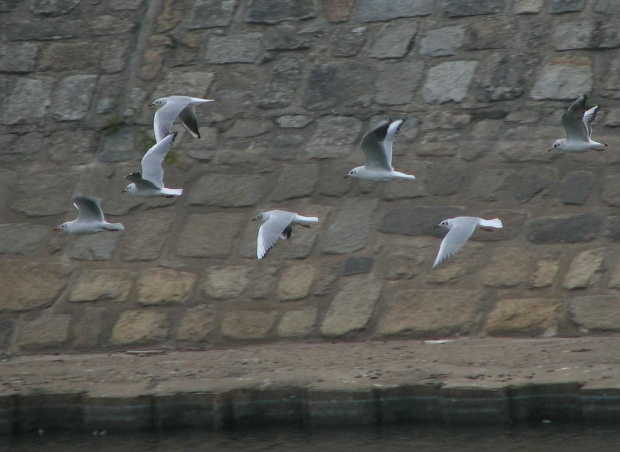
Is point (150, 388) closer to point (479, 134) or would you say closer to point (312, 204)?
point (312, 204)

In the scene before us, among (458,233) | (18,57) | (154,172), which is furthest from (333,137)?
(18,57)

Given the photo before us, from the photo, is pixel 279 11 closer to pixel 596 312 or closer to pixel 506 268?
pixel 506 268

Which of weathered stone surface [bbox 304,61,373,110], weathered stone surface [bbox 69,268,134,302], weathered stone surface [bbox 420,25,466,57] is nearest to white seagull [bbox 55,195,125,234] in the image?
weathered stone surface [bbox 69,268,134,302]

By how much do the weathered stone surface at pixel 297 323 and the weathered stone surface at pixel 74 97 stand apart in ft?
10.3

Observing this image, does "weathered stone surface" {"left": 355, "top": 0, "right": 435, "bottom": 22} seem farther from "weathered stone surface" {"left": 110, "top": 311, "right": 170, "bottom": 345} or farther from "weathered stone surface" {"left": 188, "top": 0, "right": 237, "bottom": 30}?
"weathered stone surface" {"left": 110, "top": 311, "right": 170, "bottom": 345}

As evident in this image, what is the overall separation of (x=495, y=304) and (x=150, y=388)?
235 centimetres

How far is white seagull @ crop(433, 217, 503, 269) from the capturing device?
7.61 metres

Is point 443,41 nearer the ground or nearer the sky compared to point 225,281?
nearer the sky

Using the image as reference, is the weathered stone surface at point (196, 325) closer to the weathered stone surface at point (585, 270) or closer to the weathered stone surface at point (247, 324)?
the weathered stone surface at point (247, 324)

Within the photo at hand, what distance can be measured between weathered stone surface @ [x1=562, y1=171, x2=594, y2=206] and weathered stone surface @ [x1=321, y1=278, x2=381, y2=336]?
1462 mm

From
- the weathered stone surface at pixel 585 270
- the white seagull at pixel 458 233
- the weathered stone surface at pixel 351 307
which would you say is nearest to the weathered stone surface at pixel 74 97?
the weathered stone surface at pixel 351 307

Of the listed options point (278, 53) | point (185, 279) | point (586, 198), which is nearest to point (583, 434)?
point (586, 198)

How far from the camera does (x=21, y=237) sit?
9.38m

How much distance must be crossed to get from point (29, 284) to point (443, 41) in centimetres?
372
